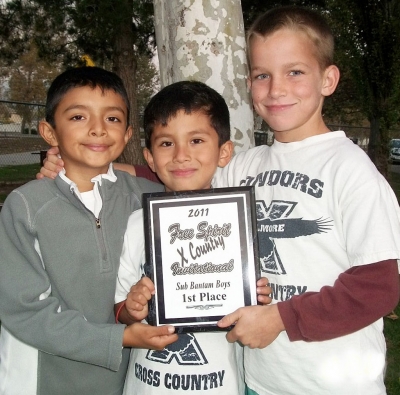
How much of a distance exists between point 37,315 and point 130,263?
15.6 inches

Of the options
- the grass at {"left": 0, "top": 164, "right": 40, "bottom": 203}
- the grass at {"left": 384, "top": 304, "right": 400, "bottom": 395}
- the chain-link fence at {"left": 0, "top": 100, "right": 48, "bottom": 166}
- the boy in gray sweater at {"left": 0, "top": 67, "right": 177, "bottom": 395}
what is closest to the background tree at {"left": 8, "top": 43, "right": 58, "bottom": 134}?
the chain-link fence at {"left": 0, "top": 100, "right": 48, "bottom": 166}

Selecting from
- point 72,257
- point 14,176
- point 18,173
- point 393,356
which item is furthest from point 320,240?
point 18,173

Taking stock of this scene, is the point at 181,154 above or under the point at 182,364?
above

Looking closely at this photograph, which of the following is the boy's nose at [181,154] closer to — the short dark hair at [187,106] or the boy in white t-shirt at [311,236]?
the short dark hair at [187,106]

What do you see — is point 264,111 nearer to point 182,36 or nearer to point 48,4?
point 182,36

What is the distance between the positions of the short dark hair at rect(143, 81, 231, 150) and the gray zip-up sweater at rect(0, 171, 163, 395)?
37cm

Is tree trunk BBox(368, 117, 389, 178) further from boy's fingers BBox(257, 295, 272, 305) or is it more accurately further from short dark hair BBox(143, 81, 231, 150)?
boy's fingers BBox(257, 295, 272, 305)

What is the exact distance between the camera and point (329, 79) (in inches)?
77.5

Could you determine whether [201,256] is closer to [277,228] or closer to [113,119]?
[277,228]

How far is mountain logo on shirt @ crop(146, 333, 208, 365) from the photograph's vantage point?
191cm

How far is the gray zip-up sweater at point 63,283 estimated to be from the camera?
73.2 inches

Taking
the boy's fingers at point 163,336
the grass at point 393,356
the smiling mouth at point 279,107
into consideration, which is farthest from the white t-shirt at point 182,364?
the grass at point 393,356

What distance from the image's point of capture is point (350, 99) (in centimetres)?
2397

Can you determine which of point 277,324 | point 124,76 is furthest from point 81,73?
point 124,76
